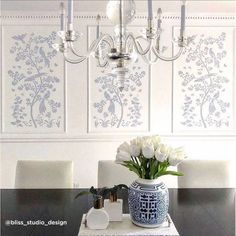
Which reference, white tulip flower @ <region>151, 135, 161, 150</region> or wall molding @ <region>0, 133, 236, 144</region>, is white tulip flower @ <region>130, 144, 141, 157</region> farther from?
wall molding @ <region>0, 133, 236, 144</region>

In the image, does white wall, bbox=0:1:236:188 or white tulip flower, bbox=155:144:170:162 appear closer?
white tulip flower, bbox=155:144:170:162

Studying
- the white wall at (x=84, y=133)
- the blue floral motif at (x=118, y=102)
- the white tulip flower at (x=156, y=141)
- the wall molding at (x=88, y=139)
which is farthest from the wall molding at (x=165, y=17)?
the white tulip flower at (x=156, y=141)

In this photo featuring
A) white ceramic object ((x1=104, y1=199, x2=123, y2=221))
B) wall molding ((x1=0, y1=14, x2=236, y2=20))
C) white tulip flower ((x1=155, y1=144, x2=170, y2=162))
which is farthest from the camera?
wall molding ((x1=0, y1=14, x2=236, y2=20))

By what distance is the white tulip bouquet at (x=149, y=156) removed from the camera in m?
1.41

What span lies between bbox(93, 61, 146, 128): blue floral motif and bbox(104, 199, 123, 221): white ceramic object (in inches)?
74.2

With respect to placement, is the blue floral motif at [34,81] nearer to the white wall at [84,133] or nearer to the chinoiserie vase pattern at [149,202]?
the white wall at [84,133]

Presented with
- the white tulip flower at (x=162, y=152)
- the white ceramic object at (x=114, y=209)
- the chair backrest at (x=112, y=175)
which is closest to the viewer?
the white tulip flower at (x=162, y=152)

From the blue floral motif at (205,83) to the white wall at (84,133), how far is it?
0.13 m

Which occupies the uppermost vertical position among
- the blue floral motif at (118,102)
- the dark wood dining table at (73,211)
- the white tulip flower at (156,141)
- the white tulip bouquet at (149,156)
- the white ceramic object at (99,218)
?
the blue floral motif at (118,102)

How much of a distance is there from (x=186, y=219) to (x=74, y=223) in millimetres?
545

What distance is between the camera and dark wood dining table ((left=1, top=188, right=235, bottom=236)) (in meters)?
1.55

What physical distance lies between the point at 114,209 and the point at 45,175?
0.99 m

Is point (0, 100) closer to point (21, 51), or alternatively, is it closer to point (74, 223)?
point (21, 51)

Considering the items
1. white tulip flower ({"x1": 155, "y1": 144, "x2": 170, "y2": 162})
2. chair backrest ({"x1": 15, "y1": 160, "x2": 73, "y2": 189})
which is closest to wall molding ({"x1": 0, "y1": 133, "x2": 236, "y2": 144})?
chair backrest ({"x1": 15, "y1": 160, "x2": 73, "y2": 189})
